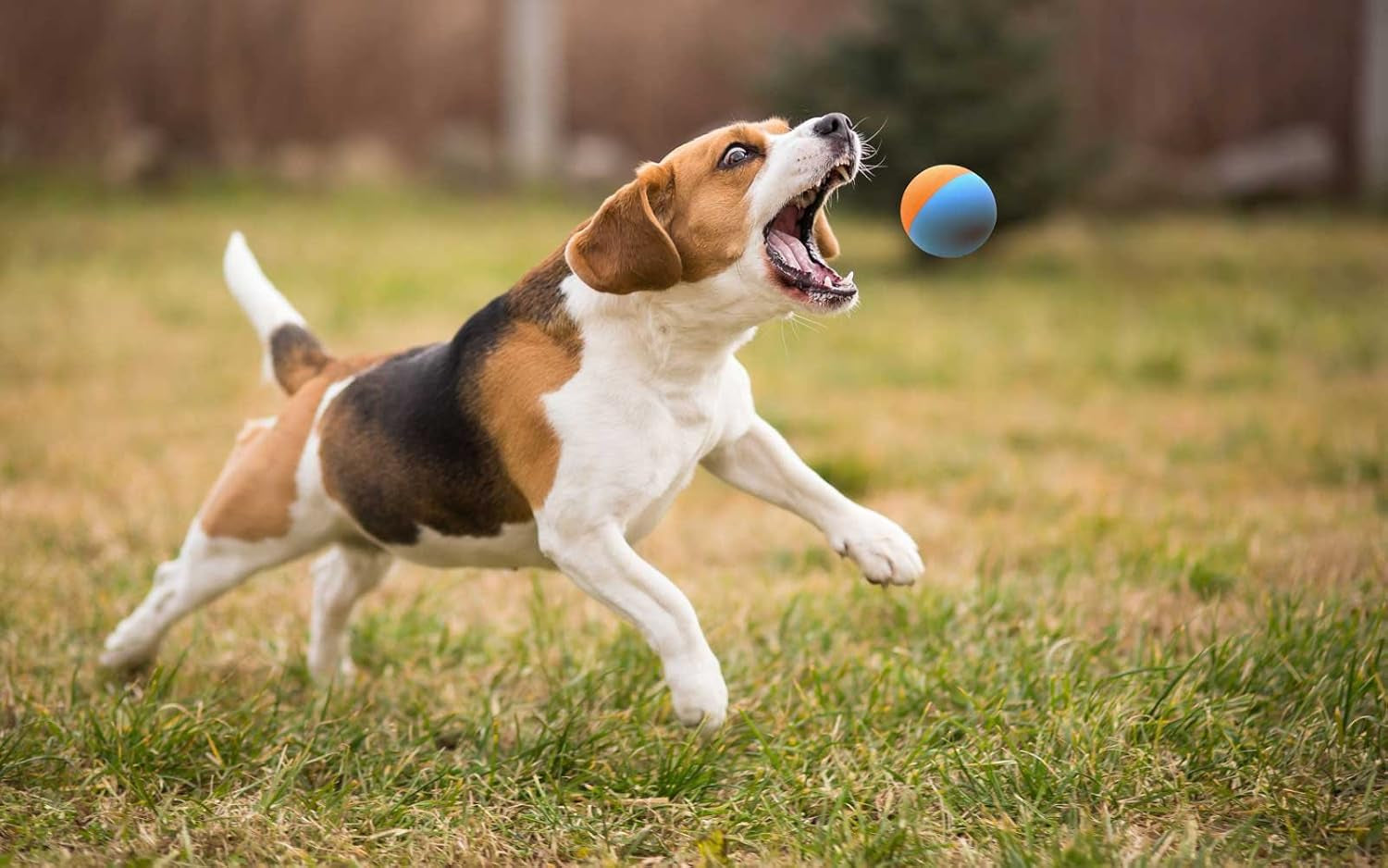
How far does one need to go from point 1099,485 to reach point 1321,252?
7.07 m

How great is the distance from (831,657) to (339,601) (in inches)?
55.0

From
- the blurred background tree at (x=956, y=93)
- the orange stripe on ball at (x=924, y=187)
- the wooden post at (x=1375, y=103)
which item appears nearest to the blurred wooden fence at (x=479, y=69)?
the wooden post at (x=1375, y=103)

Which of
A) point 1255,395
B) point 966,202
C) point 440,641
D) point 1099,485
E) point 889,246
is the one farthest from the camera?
point 889,246

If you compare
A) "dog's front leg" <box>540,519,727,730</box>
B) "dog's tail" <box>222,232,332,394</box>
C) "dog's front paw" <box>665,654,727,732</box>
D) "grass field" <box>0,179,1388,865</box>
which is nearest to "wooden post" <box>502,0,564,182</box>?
"grass field" <box>0,179,1388,865</box>

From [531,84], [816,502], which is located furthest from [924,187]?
[531,84]

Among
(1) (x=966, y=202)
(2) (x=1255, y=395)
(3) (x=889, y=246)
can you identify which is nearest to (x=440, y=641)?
(1) (x=966, y=202)

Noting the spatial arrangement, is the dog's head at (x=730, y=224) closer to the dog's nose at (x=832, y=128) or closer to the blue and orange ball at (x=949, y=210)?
the dog's nose at (x=832, y=128)

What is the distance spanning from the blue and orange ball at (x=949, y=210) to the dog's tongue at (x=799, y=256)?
1.35 feet

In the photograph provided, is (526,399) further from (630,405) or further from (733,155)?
(733,155)

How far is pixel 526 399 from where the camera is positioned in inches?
127

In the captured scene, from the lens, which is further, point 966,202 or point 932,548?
point 932,548

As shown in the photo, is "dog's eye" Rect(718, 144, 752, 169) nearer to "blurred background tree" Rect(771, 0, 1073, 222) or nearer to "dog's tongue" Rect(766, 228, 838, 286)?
"dog's tongue" Rect(766, 228, 838, 286)

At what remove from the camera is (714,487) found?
618 centimetres

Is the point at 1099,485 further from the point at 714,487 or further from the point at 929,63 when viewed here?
the point at 929,63
